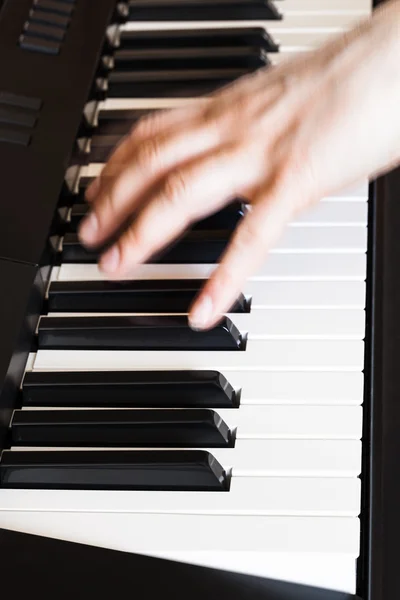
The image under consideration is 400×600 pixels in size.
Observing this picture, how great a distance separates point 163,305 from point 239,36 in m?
0.52

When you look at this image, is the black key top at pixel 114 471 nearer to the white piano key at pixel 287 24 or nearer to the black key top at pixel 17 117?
the black key top at pixel 17 117

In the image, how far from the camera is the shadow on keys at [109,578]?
32.5 inches

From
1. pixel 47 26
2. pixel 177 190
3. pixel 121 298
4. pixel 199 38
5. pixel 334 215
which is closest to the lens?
pixel 177 190

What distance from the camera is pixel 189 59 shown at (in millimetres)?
1314

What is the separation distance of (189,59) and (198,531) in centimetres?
73

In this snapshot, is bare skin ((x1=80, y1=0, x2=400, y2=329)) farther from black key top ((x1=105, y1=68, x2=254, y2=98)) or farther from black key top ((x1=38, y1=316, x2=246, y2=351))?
black key top ((x1=105, y1=68, x2=254, y2=98))

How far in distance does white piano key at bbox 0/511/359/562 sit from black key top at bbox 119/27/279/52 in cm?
75

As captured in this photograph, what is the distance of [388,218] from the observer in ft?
3.78

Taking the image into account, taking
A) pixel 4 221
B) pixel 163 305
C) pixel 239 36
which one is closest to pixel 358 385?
pixel 163 305

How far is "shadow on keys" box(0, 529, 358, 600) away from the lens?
0.83 metres

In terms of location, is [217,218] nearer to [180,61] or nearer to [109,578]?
[180,61]

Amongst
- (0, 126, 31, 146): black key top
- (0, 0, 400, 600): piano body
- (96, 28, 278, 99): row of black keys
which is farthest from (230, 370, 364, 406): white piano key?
(96, 28, 278, 99): row of black keys

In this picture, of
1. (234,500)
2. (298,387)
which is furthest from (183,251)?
(234,500)

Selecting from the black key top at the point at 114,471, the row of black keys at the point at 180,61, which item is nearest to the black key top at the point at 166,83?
the row of black keys at the point at 180,61
